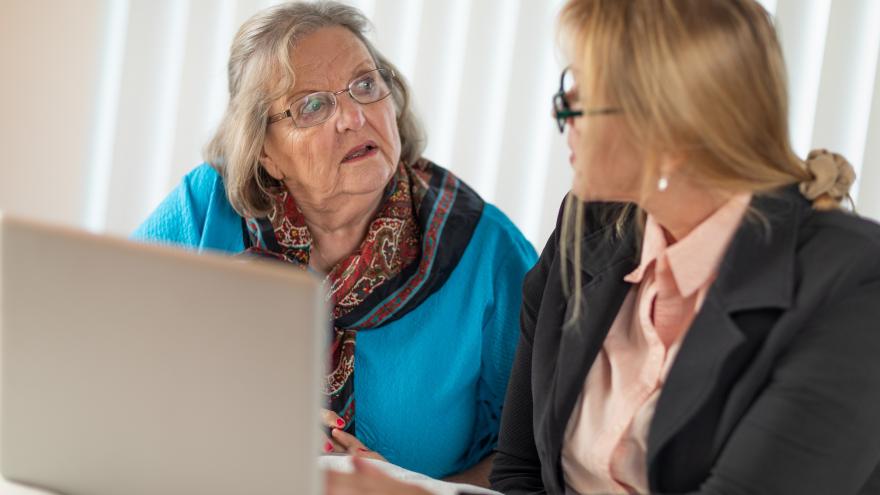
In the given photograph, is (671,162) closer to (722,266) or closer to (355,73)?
(722,266)

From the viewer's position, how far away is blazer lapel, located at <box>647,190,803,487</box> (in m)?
1.26

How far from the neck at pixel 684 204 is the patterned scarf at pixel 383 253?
698 millimetres

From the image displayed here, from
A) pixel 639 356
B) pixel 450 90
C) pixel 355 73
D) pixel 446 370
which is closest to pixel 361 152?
pixel 355 73

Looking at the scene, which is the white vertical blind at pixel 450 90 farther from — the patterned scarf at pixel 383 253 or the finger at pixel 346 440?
the finger at pixel 346 440

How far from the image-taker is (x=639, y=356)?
146 cm

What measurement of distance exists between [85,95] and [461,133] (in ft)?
3.79

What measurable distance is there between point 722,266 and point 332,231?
3.36 ft

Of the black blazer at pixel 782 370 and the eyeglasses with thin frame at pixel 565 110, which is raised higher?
the eyeglasses with thin frame at pixel 565 110

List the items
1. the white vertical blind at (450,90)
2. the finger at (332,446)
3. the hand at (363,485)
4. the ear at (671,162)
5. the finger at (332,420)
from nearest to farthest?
1. the hand at (363,485)
2. the ear at (671,162)
3. the finger at (332,446)
4. the finger at (332,420)
5. the white vertical blind at (450,90)

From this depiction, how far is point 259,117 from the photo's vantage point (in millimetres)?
2039

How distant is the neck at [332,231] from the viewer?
2.09 m

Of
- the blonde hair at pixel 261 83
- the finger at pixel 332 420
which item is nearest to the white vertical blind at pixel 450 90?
the blonde hair at pixel 261 83

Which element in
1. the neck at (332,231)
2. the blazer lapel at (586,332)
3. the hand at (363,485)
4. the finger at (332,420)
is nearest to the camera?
the hand at (363,485)

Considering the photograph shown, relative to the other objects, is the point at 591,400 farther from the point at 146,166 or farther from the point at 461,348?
the point at 146,166
